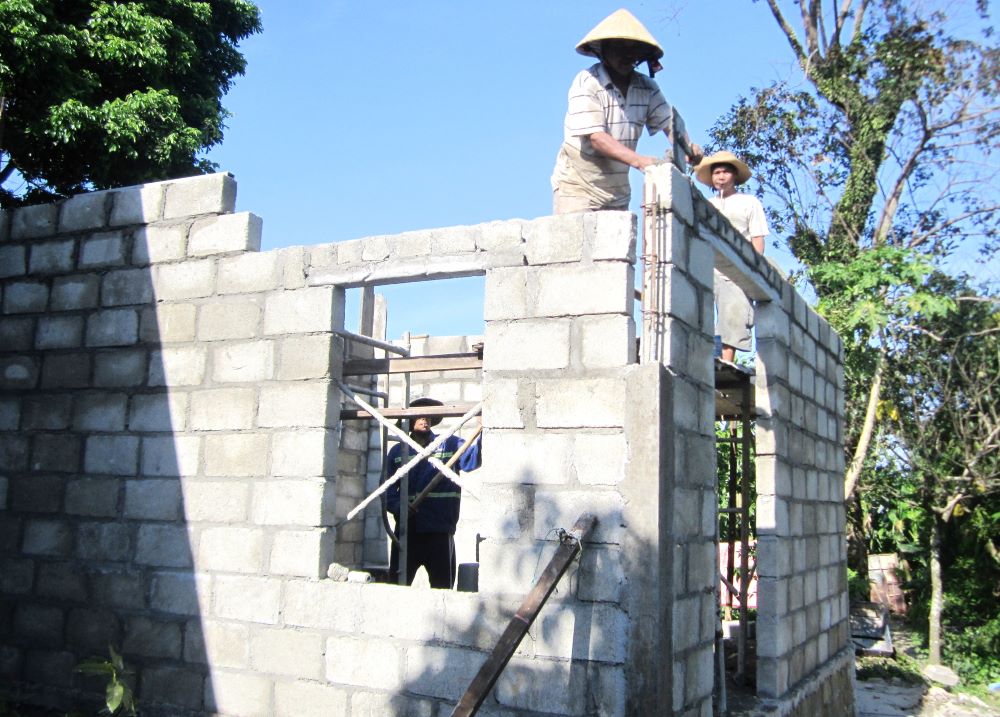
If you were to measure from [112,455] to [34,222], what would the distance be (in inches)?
63.7

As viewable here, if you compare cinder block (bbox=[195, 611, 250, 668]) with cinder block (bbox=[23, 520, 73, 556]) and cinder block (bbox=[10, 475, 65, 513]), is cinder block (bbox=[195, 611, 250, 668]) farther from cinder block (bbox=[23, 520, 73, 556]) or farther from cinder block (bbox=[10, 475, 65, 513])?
cinder block (bbox=[10, 475, 65, 513])

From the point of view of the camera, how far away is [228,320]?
219 inches

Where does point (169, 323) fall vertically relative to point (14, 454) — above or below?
above

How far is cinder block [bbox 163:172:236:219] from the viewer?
18.7 ft

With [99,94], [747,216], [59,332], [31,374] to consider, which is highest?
[99,94]

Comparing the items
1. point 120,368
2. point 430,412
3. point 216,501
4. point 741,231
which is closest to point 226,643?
point 216,501

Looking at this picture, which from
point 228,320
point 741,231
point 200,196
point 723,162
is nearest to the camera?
point 228,320

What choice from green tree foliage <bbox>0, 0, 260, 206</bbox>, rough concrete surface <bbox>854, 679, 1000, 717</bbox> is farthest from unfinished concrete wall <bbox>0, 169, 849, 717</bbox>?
green tree foliage <bbox>0, 0, 260, 206</bbox>

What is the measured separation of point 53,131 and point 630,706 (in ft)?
31.9

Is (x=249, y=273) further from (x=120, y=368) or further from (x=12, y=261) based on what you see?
(x=12, y=261)

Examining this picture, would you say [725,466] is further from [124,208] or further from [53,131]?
[53,131]

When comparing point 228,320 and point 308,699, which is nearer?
point 308,699

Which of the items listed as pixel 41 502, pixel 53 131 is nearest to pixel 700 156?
pixel 41 502

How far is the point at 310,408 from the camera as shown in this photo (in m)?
5.23
